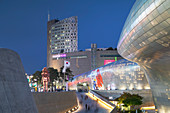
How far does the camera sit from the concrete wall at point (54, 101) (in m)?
21.8

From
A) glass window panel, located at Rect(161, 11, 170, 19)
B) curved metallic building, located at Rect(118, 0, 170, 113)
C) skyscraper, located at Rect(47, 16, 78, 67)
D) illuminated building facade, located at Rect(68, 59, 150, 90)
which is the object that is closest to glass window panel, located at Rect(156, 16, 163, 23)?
curved metallic building, located at Rect(118, 0, 170, 113)

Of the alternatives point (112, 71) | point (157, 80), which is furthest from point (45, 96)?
point (112, 71)

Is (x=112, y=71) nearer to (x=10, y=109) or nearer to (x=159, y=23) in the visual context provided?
(x=159, y=23)

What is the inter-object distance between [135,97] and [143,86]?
13382 mm

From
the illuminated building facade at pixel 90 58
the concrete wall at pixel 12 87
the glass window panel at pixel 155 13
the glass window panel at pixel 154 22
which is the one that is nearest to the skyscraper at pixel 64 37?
the illuminated building facade at pixel 90 58

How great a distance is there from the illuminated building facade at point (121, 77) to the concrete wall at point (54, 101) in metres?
26.0

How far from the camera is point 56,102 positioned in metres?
25.9

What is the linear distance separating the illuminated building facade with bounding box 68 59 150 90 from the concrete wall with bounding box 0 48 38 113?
45.3 meters

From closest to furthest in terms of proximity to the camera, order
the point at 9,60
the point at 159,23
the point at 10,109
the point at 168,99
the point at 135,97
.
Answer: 1. the point at 10,109
2. the point at 9,60
3. the point at 159,23
4. the point at 168,99
5. the point at 135,97

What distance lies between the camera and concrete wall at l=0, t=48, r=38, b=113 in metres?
8.69

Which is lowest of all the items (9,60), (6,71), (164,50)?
(6,71)

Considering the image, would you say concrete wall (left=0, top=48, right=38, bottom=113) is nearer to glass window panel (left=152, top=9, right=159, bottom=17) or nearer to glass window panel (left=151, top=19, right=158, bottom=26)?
glass window panel (left=152, top=9, right=159, bottom=17)

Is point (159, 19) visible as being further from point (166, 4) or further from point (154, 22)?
point (166, 4)

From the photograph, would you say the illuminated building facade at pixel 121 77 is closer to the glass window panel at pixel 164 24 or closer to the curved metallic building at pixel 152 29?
the curved metallic building at pixel 152 29
